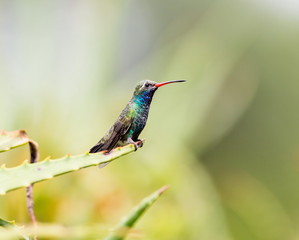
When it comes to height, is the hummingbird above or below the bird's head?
below

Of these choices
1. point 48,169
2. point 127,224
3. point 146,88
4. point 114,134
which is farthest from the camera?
point 146,88

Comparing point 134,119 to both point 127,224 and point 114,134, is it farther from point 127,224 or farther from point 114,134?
point 127,224

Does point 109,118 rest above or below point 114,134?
above

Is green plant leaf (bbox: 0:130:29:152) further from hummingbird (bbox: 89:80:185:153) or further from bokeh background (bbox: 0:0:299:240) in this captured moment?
bokeh background (bbox: 0:0:299:240)

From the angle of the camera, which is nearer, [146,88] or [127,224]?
[127,224]

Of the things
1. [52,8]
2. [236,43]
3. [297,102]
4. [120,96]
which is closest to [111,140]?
[120,96]

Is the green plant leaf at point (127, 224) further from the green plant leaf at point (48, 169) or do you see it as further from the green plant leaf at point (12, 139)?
the green plant leaf at point (12, 139)

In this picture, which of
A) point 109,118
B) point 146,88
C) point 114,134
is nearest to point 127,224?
point 114,134

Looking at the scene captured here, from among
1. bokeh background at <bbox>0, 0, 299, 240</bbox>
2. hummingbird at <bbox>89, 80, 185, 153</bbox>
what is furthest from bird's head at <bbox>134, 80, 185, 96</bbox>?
bokeh background at <bbox>0, 0, 299, 240</bbox>
